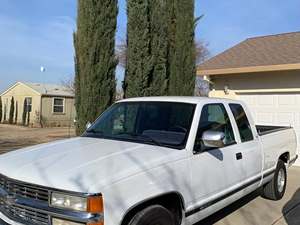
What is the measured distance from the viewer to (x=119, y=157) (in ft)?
14.0

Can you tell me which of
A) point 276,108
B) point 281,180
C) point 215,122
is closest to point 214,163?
point 215,122

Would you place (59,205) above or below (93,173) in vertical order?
below

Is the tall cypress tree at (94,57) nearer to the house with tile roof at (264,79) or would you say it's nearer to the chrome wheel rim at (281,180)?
the house with tile roof at (264,79)

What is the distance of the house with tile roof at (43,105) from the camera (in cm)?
3722

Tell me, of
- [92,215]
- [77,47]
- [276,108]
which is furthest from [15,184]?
[276,108]

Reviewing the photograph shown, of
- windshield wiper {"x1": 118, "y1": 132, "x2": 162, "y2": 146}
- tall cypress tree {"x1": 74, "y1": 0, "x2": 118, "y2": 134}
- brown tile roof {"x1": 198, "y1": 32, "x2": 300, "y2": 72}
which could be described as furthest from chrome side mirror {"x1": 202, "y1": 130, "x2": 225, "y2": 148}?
brown tile roof {"x1": 198, "y1": 32, "x2": 300, "y2": 72}

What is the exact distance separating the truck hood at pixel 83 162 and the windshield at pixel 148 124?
234 mm

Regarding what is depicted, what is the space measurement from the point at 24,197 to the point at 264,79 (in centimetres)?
1013

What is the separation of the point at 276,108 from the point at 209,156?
8067 mm

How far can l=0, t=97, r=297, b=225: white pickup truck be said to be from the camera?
3678 millimetres

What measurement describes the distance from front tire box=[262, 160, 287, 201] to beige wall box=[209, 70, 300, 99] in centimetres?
474

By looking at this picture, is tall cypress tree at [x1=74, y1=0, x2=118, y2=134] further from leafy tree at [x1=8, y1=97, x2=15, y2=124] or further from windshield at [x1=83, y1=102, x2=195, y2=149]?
leafy tree at [x1=8, y1=97, x2=15, y2=124]

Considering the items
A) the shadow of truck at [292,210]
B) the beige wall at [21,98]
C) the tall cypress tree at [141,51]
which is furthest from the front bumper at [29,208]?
the beige wall at [21,98]

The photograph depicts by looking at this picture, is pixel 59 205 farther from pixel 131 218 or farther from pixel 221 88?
pixel 221 88
